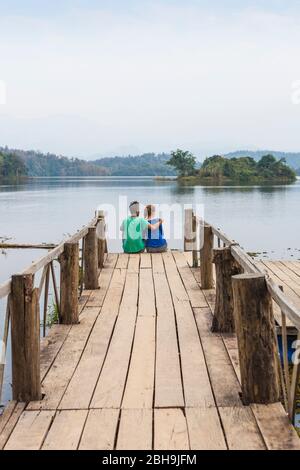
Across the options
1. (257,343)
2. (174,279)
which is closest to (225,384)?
(257,343)

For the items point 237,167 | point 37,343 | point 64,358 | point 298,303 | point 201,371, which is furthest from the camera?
point 237,167

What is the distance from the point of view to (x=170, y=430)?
3629mm

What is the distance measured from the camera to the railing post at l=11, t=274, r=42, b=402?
406 cm

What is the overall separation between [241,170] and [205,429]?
5045 inches

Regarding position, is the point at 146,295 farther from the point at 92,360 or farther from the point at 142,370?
the point at 142,370

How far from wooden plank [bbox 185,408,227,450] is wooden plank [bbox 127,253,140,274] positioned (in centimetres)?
595

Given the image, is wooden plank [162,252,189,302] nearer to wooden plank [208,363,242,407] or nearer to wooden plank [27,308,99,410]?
wooden plank [27,308,99,410]

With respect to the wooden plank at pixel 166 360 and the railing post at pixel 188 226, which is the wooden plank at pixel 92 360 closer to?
the wooden plank at pixel 166 360

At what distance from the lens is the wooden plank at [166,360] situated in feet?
13.8

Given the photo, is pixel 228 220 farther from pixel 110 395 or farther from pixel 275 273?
pixel 110 395

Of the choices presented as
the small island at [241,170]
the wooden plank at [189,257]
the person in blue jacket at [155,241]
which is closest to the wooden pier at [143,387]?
the wooden plank at [189,257]
